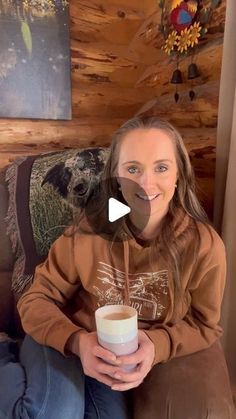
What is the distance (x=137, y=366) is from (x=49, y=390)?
0.18 m

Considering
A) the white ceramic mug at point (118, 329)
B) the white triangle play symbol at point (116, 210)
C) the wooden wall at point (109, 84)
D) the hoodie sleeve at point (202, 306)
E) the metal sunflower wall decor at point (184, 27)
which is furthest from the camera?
the wooden wall at point (109, 84)

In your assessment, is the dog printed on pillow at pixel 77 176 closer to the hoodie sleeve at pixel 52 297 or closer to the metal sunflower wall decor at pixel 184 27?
the hoodie sleeve at pixel 52 297

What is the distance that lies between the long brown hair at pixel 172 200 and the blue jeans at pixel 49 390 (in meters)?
0.27

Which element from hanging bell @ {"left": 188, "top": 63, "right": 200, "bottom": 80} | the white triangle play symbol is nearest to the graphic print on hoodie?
the white triangle play symbol

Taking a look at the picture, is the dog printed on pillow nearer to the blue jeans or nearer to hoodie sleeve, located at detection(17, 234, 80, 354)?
hoodie sleeve, located at detection(17, 234, 80, 354)

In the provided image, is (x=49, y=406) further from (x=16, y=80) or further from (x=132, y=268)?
(x=16, y=80)

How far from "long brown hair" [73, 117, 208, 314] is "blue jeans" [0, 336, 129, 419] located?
27cm

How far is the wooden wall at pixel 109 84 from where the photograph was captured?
166 cm

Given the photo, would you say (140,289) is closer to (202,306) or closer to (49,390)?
(202,306)

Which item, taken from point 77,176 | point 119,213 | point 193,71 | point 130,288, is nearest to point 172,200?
point 119,213

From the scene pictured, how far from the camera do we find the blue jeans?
2.63ft

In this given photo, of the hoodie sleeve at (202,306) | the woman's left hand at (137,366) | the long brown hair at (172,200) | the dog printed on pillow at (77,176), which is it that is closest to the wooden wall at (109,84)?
the dog printed on pillow at (77,176)

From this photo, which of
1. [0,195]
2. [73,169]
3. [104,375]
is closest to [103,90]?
[73,169]

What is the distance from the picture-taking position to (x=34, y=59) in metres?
1.60
